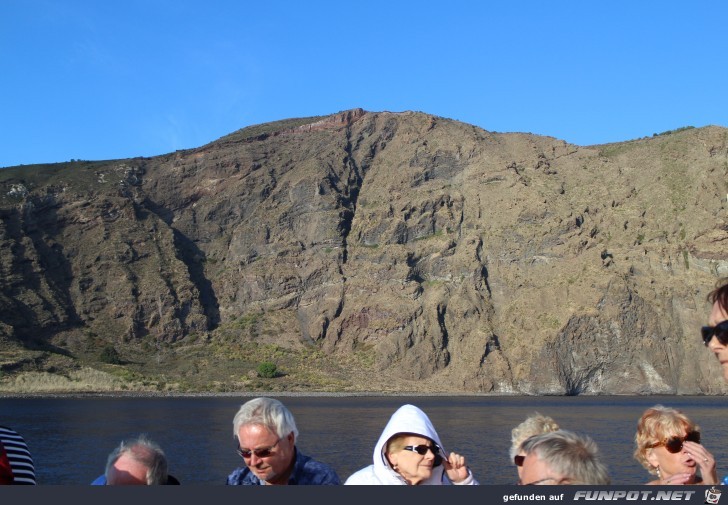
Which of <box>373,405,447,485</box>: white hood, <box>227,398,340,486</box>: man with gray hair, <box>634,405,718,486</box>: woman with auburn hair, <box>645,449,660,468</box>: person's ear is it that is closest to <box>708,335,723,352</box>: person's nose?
<box>634,405,718,486</box>: woman with auburn hair

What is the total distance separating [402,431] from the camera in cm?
547

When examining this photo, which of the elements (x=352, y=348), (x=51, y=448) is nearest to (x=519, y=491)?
(x=51, y=448)

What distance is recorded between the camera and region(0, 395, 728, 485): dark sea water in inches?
1344

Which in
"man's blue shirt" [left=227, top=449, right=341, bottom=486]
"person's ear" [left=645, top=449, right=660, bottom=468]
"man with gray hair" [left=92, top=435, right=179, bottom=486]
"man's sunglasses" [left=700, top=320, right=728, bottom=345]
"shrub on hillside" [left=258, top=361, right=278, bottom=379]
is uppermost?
"man's sunglasses" [left=700, top=320, right=728, bottom=345]

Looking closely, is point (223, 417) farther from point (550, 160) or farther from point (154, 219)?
point (550, 160)

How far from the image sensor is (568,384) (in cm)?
10312

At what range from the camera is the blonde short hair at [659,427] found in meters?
5.79

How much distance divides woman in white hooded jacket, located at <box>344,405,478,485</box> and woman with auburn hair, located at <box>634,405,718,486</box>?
1.62 metres

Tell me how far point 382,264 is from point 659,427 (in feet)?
381

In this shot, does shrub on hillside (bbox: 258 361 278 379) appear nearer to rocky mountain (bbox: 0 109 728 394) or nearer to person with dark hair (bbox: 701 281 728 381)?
rocky mountain (bbox: 0 109 728 394)

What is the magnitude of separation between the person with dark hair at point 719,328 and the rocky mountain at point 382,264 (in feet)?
321

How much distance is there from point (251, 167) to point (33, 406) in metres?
73.6

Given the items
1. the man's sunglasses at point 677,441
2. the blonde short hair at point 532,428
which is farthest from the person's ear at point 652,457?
the blonde short hair at point 532,428

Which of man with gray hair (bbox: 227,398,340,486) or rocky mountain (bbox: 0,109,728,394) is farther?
rocky mountain (bbox: 0,109,728,394)
